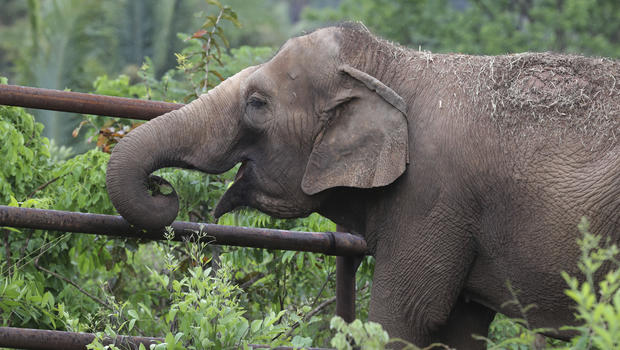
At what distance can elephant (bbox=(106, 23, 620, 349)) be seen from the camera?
388cm

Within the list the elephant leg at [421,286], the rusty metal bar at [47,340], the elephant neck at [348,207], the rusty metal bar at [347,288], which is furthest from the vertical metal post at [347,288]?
the rusty metal bar at [47,340]

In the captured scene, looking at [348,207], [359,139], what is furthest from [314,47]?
[348,207]

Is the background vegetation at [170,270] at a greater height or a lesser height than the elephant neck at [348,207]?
lesser

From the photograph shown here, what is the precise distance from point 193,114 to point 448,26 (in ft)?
86.6

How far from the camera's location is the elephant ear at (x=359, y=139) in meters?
4.13

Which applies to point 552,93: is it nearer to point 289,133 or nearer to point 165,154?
point 289,133

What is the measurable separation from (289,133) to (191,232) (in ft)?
2.08

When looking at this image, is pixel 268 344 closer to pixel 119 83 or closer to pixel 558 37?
pixel 119 83

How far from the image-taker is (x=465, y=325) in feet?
14.9

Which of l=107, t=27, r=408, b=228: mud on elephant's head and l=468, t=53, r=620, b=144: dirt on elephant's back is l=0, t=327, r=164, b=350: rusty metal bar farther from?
l=468, t=53, r=620, b=144: dirt on elephant's back

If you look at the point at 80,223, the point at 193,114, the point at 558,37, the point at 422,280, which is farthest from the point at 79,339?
the point at 558,37

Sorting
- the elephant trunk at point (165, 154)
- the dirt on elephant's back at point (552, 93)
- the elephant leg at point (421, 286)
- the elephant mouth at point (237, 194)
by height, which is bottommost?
the elephant leg at point (421, 286)

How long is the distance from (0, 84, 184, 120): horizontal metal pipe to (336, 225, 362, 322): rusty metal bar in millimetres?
1165

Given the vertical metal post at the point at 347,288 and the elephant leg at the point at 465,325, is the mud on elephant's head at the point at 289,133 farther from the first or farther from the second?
the elephant leg at the point at 465,325
